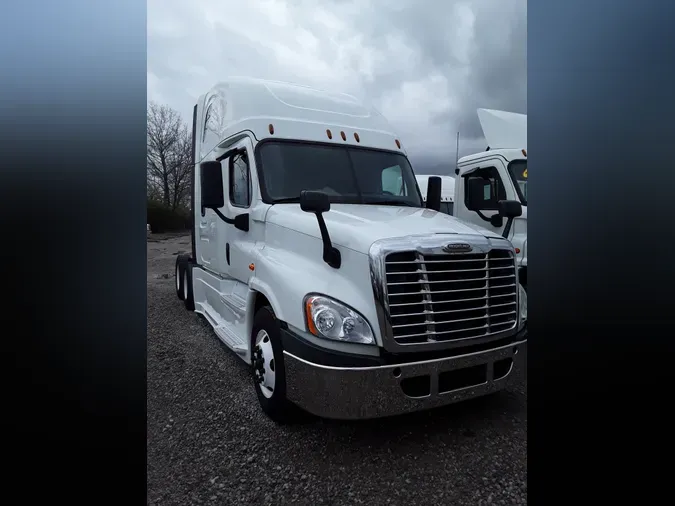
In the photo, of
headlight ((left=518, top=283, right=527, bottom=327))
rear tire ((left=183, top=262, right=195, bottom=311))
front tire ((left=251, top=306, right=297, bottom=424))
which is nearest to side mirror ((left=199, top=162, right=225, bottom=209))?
front tire ((left=251, top=306, right=297, bottom=424))

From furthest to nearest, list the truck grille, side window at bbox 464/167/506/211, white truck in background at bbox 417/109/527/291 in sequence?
side window at bbox 464/167/506/211 < white truck in background at bbox 417/109/527/291 < the truck grille

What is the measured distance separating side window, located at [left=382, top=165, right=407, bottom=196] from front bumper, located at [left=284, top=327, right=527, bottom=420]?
1922 mm

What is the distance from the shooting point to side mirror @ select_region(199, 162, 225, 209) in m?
3.46

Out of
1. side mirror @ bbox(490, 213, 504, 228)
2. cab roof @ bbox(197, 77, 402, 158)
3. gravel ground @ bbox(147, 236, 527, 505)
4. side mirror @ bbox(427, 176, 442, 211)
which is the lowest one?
gravel ground @ bbox(147, 236, 527, 505)

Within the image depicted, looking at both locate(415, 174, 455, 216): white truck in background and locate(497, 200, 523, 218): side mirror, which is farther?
locate(415, 174, 455, 216): white truck in background

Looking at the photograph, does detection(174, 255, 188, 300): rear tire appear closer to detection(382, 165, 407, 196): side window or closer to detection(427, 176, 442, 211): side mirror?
detection(382, 165, 407, 196): side window

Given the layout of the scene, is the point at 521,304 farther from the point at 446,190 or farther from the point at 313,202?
the point at 446,190

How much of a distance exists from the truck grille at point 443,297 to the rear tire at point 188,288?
4504mm

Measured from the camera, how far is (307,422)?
111 inches

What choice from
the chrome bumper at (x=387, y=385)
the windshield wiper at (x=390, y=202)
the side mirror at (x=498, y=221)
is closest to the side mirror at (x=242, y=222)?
the windshield wiper at (x=390, y=202)

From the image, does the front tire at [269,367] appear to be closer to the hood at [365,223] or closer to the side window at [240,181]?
the hood at [365,223]

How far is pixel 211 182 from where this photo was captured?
11.4ft

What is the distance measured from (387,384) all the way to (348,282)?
67 centimetres
